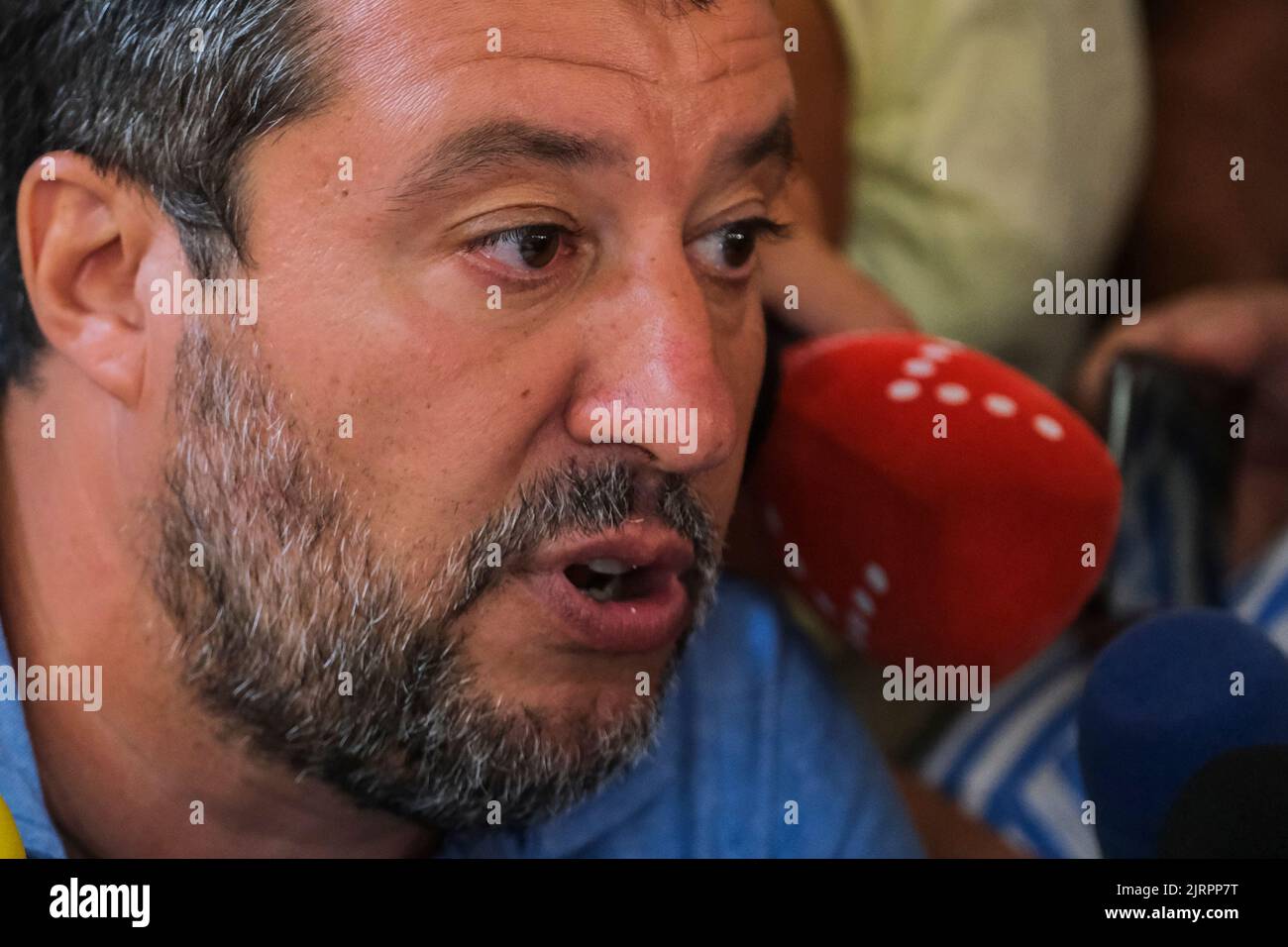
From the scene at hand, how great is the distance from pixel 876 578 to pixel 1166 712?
0.63ft

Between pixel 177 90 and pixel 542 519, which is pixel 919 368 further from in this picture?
pixel 177 90

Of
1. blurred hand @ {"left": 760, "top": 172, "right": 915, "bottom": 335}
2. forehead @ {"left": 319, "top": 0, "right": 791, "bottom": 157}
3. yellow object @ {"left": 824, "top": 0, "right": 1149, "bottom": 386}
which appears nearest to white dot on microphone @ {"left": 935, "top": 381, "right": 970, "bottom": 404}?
blurred hand @ {"left": 760, "top": 172, "right": 915, "bottom": 335}

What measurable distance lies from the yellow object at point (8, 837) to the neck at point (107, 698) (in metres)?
0.08

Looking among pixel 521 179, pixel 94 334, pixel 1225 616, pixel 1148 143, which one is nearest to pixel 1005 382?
pixel 1225 616

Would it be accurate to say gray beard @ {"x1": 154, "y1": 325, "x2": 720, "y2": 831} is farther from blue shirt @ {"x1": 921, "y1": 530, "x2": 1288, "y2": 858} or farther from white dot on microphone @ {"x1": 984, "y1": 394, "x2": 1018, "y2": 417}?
blue shirt @ {"x1": 921, "y1": 530, "x2": 1288, "y2": 858}

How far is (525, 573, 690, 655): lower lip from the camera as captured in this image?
671mm

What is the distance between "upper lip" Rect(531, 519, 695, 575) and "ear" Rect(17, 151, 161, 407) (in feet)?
0.65

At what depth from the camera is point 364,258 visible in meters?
0.63

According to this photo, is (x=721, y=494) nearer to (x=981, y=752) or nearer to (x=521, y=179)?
(x=521, y=179)

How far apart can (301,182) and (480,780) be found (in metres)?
0.27

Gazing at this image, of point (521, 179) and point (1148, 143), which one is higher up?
point (1148, 143)

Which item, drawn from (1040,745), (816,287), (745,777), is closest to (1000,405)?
(816,287)

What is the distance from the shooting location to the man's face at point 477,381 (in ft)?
2.02

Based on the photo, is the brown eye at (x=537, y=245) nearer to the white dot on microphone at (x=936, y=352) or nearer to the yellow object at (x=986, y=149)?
the white dot on microphone at (x=936, y=352)
